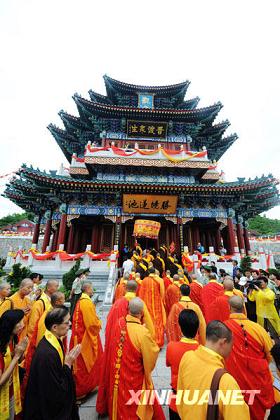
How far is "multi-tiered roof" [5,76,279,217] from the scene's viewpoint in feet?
43.6

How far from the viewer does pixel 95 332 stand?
3490 mm

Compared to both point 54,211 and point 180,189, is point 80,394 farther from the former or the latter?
point 54,211

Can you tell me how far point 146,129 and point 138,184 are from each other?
697cm

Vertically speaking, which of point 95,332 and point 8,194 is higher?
point 8,194

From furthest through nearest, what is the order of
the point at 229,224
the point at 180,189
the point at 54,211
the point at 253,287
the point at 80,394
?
the point at 54,211 < the point at 229,224 < the point at 180,189 < the point at 253,287 < the point at 80,394

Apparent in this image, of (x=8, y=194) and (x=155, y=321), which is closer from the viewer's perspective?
(x=155, y=321)

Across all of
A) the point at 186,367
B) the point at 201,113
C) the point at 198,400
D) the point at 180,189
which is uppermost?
the point at 201,113

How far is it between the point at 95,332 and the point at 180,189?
10.7 metres

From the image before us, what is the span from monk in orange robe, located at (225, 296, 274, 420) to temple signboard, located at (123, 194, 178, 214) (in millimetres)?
11281

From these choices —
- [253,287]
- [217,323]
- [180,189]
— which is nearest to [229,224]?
[180,189]

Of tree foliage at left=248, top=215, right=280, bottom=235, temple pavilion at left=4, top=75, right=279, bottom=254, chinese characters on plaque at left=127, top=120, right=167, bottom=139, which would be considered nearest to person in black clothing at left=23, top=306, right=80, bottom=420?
temple pavilion at left=4, top=75, right=279, bottom=254

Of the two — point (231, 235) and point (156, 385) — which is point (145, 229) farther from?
point (156, 385)

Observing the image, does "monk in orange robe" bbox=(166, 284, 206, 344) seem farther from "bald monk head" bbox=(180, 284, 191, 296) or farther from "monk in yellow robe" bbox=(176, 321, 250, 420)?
"monk in yellow robe" bbox=(176, 321, 250, 420)

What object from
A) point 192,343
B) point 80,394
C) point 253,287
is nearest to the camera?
point 192,343
